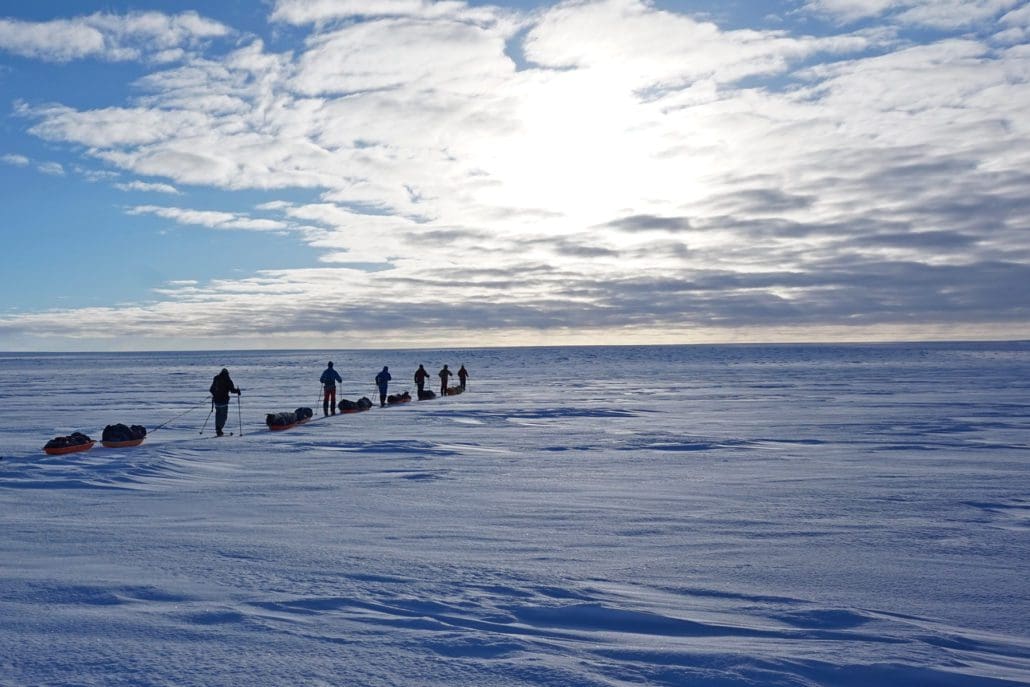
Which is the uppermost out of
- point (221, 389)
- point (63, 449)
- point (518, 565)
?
point (221, 389)

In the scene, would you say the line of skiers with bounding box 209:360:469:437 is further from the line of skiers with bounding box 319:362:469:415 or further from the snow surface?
the snow surface

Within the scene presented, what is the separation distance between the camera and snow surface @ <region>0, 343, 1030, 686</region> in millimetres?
4863

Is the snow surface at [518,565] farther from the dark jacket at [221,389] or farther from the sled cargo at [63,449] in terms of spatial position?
the dark jacket at [221,389]

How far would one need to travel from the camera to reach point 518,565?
7.09 m

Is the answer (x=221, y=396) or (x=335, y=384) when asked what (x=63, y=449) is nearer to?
(x=221, y=396)

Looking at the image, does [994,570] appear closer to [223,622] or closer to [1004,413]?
[223,622]

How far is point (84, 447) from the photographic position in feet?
47.8

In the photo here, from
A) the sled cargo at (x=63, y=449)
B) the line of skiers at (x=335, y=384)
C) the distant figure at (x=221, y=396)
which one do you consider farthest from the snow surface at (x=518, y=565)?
the line of skiers at (x=335, y=384)

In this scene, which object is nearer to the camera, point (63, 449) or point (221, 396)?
point (63, 449)

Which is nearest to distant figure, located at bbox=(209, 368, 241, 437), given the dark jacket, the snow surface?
the dark jacket

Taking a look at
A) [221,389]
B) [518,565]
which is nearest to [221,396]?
[221,389]

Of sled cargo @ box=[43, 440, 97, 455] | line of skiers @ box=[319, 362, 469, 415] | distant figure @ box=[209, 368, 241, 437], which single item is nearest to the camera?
sled cargo @ box=[43, 440, 97, 455]

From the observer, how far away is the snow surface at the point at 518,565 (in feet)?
16.0

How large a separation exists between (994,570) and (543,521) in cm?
434
